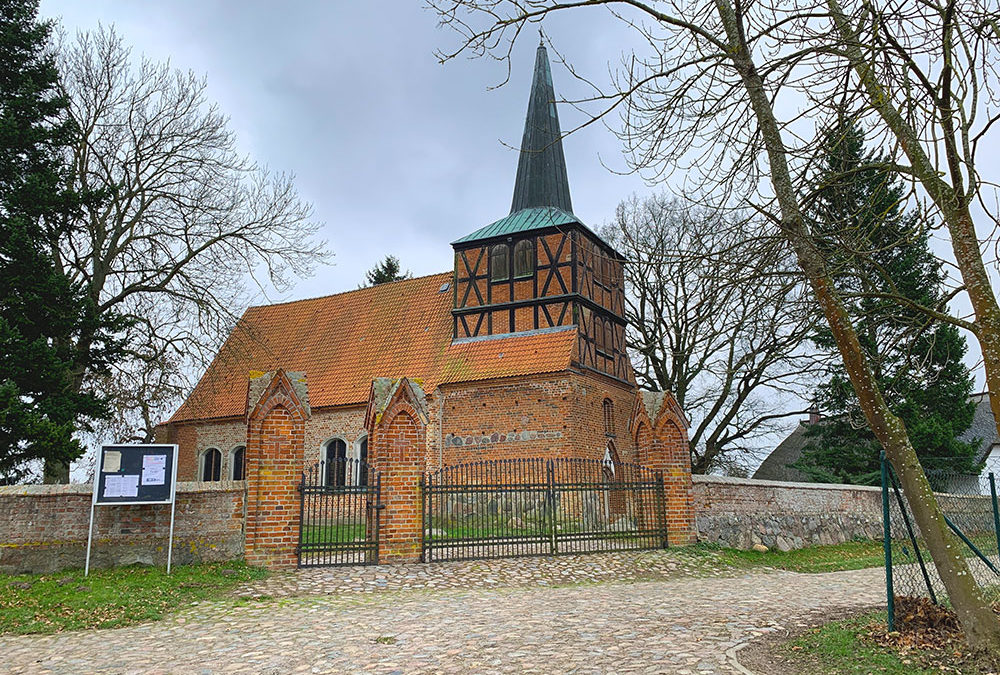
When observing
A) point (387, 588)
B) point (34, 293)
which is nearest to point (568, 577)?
point (387, 588)

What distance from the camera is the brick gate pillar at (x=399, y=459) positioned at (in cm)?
1108

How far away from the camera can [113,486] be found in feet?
31.8

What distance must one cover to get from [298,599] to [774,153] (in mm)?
7174

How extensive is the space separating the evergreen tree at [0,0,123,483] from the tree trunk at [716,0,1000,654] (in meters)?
13.4

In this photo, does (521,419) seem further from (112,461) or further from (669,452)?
(112,461)

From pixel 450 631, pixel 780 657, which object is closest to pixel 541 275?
pixel 450 631

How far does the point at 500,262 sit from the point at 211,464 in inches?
463

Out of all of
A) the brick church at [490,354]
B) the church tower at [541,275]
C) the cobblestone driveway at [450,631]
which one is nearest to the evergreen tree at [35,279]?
the brick church at [490,354]

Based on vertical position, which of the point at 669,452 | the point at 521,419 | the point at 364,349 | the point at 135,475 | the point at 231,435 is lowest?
the point at 135,475

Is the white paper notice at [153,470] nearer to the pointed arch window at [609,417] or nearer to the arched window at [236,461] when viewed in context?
the pointed arch window at [609,417]

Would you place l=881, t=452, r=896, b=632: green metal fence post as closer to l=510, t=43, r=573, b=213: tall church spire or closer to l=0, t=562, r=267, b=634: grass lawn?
l=0, t=562, r=267, b=634: grass lawn

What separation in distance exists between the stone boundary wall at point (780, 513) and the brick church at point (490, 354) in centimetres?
364

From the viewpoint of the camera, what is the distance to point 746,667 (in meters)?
5.43

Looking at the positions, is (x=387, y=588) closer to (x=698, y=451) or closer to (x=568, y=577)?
(x=568, y=577)
